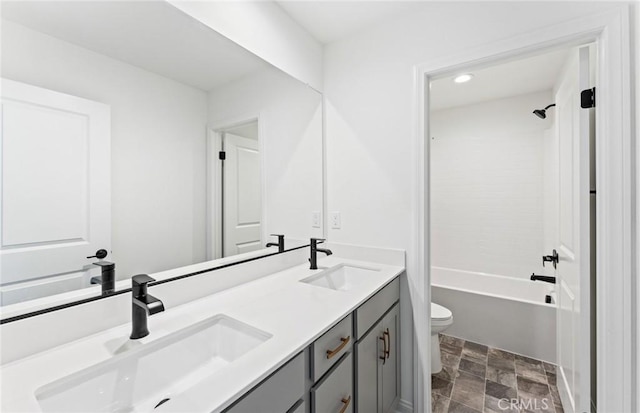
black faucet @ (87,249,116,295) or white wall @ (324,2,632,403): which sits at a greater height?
white wall @ (324,2,632,403)

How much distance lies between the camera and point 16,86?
29.5 inches

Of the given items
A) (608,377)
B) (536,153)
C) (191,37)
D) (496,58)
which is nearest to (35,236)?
(191,37)

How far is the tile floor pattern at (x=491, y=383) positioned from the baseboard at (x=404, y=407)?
227 millimetres

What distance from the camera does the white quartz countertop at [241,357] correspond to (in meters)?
0.63

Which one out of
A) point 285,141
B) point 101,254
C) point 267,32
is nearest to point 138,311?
point 101,254

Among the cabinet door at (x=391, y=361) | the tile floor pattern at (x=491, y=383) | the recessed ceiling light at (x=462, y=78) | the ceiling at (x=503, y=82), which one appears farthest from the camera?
the recessed ceiling light at (x=462, y=78)

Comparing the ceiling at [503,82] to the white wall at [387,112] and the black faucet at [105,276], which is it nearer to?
the white wall at [387,112]

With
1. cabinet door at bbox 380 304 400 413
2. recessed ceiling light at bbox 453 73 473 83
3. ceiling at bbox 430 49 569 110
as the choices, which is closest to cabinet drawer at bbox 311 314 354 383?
cabinet door at bbox 380 304 400 413

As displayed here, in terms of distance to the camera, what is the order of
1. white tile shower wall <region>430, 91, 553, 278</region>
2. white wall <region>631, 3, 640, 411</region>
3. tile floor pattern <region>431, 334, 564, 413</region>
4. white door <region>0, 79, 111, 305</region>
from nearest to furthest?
white door <region>0, 79, 111, 305</region> → white wall <region>631, 3, 640, 411</region> → tile floor pattern <region>431, 334, 564, 413</region> → white tile shower wall <region>430, 91, 553, 278</region>

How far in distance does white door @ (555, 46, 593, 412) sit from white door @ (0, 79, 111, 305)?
1968mm

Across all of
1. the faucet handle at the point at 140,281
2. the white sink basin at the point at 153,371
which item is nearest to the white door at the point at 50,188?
the faucet handle at the point at 140,281

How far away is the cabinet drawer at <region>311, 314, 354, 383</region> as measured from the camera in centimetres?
92

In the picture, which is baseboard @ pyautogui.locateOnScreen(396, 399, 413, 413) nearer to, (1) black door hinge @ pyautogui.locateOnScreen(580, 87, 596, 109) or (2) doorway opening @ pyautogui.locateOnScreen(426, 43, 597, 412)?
(2) doorway opening @ pyautogui.locateOnScreen(426, 43, 597, 412)

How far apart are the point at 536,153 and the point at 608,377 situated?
2.32m
